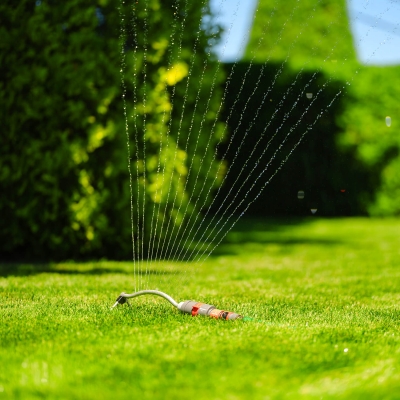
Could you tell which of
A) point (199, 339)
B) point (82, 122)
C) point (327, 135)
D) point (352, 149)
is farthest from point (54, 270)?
point (352, 149)

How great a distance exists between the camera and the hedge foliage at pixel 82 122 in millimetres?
6781

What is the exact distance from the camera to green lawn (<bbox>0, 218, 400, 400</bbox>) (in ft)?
8.73

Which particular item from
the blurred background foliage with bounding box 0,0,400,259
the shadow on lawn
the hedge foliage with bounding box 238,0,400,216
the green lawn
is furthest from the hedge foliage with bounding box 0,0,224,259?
the hedge foliage with bounding box 238,0,400,216

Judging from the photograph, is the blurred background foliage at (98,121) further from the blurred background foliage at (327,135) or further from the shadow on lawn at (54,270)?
the blurred background foliage at (327,135)

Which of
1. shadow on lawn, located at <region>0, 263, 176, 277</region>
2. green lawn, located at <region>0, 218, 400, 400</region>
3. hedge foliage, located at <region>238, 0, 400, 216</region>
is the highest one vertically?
hedge foliage, located at <region>238, 0, 400, 216</region>

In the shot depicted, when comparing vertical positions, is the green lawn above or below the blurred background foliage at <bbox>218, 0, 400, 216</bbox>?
below

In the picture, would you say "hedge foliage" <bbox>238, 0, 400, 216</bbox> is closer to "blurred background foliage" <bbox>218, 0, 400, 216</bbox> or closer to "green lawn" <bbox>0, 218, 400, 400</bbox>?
"blurred background foliage" <bbox>218, 0, 400, 216</bbox>

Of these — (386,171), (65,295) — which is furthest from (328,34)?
(65,295)

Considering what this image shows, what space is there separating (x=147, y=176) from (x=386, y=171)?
23.8ft

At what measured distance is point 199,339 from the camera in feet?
10.7

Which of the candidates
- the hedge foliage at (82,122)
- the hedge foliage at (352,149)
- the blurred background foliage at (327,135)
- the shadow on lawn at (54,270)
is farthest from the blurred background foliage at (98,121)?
the hedge foliage at (352,149)

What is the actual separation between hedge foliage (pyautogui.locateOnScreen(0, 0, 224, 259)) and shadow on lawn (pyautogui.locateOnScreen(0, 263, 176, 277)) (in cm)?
31

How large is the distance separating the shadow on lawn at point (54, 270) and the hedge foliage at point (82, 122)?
0.31 m

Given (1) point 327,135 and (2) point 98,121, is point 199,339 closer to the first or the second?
(2) point 98,121
